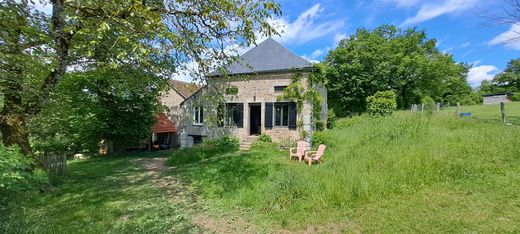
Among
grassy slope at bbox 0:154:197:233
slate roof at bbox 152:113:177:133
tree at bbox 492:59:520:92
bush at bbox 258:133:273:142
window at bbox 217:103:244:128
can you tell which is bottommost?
Result: grassy slope at bbox 0:154:197:233

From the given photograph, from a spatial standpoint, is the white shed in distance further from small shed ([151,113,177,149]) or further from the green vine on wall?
small shed ([151,113,177,149])

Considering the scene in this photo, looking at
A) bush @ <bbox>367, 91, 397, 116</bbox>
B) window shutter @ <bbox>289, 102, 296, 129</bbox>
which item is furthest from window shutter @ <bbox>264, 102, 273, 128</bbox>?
bush @ <bbox>367, 91, 397, 116</bbox>

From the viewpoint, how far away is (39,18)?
5734 mm

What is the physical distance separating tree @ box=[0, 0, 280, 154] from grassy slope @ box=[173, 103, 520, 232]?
9.86 feet

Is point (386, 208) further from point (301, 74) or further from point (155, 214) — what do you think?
point (301, 74)

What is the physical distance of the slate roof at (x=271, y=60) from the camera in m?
16.2

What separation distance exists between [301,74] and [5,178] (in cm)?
1352

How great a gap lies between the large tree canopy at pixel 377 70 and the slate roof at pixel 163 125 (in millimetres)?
16130

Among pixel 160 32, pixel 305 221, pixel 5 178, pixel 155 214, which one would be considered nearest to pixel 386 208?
pixel 305 221

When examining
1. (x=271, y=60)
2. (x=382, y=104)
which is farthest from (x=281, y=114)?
(x=382, y=104)

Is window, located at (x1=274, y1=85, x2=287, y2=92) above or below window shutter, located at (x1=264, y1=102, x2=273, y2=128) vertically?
above

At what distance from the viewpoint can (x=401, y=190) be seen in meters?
5.20

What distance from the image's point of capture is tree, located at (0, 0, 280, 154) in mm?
4609

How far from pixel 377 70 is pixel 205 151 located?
20.9 metres
